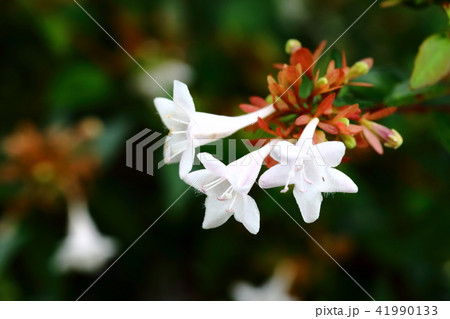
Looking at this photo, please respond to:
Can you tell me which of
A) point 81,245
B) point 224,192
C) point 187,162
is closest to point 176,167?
point 81,245

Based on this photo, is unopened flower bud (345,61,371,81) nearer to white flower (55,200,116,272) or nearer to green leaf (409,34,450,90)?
green leaf (409,34,450,90)

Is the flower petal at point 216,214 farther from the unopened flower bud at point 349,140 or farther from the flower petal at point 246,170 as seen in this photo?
the unopened flower bud at point 349,140

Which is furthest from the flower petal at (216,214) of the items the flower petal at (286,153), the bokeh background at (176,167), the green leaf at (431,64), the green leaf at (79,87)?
the green leaf at (79,87)

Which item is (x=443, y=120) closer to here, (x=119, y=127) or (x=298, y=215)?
(x=298, y=215)

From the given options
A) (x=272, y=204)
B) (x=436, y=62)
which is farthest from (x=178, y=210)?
(x=436, y=62)

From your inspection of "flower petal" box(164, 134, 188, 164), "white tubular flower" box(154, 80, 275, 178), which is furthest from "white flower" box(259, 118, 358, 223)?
"flower petal" box(164, 134, 188, 164)

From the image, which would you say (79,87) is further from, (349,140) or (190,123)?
(349,140)
